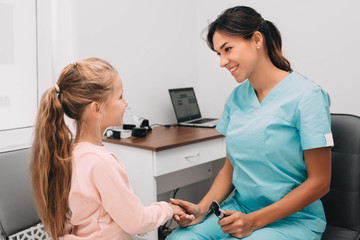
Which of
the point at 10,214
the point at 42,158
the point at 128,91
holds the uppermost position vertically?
the point at 128,91

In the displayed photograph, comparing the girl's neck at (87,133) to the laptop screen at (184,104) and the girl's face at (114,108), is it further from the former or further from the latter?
the laptop screen at (184,104)

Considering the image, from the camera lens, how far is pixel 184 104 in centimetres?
224

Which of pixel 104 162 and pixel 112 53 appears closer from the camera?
pixel 104 162

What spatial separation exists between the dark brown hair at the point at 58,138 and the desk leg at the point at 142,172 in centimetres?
67

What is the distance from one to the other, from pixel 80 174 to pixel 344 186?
832 mm

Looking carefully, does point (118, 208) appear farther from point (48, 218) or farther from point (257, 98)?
point (257, 98)

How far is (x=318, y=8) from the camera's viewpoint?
192 centimetres

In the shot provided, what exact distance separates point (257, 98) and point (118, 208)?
1.92 feet

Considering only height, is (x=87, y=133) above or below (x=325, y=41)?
below

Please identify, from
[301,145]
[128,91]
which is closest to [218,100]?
[128,91]

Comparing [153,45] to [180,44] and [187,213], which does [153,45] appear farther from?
[187,213]

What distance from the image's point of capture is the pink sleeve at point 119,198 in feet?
2.87

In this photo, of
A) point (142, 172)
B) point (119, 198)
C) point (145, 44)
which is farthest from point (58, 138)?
point (145, 44)

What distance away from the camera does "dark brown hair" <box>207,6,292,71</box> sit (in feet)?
3.54
